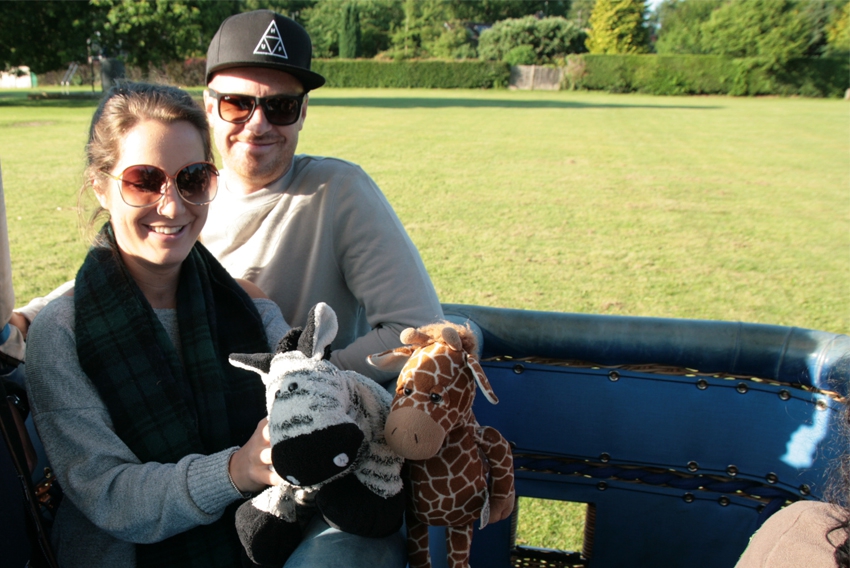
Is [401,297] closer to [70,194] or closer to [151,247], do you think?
[151,247]

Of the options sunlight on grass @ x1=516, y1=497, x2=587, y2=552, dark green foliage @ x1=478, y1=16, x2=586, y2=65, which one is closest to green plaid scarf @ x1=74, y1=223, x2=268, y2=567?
sunlight on grass @ x1=516, y1=497, x2=587, y2=552

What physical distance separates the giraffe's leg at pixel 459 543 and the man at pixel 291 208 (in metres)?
0.77

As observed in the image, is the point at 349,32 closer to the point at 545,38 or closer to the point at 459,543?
the point at 545,38

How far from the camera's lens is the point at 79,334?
1.69 m

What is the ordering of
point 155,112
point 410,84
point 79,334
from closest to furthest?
point 79,334 < point 155,112 < point 410,84

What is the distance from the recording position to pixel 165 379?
68.9 inches

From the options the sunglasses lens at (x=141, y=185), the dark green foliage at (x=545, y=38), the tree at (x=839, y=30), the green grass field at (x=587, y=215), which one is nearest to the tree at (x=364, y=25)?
the dark green foliage at (x=545, y=38)

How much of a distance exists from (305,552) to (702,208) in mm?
9839

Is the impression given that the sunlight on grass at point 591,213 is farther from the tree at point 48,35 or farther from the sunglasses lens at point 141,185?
the tree at point 48,35

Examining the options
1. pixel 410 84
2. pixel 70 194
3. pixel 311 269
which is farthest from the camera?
pixel 410 84

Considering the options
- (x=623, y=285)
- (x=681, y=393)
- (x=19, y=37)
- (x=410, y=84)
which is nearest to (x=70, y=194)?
(x=623, y=285)

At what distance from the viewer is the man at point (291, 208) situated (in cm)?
243

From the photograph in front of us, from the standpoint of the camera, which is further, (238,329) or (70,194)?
(70,194)

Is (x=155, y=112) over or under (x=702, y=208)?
over
